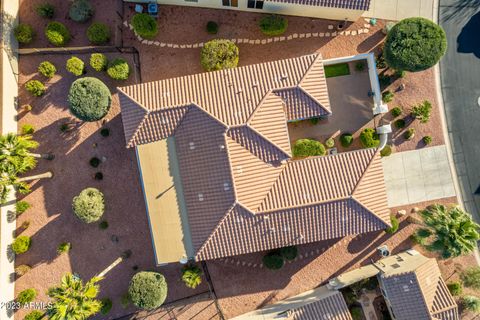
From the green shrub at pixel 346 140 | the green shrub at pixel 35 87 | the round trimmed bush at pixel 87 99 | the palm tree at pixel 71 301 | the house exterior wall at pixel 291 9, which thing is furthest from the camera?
the green shrub at pixel 346 140

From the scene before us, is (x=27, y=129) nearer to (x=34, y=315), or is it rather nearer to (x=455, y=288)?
(x=34, y=315)

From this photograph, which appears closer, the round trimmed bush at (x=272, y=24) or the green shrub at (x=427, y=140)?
the round trimmed bush at (x=272, y=24)

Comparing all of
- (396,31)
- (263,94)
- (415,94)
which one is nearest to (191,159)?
(263,94)

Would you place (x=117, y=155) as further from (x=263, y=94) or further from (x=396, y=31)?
(x=396, y=31)

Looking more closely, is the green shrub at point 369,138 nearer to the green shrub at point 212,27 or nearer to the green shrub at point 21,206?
the green shrub at point 212,27

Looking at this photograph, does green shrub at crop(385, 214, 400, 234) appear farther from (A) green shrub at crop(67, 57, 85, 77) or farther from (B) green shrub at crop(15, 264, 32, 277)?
(B) green shrub at crop(15, 264, 32, 277)

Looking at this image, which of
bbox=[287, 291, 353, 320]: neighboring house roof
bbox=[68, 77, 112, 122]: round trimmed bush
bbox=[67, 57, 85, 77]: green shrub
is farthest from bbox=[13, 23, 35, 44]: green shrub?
bbox=[287, 291, 353, 320]: neighboring house roof

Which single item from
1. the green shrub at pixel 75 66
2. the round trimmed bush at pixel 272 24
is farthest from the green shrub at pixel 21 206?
the round trimmed bush at pixel 272 24
